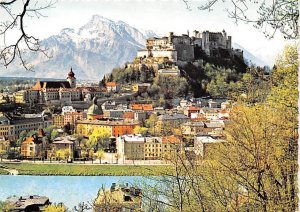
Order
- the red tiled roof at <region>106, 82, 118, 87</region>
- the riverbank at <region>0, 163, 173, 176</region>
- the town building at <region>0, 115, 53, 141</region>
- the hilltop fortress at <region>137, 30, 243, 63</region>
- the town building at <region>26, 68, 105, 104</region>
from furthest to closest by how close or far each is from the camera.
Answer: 1. the hilltop fortress at <region>137, 30, 243, 63</region>
2. the red tiled roof at <region>106, 82, 118, 87</region>
3. the town building at <region>26, 68, 105, 104</region>
4. the town building at <region>0, 115, 53, 141</region>
5. the riverbank at <region>0, 163, 173, 176</region>

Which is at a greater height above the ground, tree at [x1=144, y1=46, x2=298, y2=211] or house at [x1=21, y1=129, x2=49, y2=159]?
tree at [x1=144, y1=46, x2=298, y2=211]

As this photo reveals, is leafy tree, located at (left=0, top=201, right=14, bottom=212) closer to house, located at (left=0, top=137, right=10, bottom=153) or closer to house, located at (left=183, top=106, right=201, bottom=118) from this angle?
house, located at (left=0, top=137, right=10, bottom=153)

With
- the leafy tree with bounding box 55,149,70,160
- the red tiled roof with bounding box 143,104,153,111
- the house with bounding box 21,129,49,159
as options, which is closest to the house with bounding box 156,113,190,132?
the red tiled roof with bounding box 143,104,153,111

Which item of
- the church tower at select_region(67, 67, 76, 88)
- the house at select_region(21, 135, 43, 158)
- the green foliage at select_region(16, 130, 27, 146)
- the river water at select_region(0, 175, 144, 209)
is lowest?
the river water at select_region(0, 175, 144, 209)

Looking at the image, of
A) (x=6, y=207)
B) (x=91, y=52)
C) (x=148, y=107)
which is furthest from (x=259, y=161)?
(x=148, y=107)

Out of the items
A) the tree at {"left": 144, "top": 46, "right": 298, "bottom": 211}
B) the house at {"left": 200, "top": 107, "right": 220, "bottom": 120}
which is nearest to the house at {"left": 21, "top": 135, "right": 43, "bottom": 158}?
the house at {"left": 200, "top": 107, "right": 220, "bottom": 120}

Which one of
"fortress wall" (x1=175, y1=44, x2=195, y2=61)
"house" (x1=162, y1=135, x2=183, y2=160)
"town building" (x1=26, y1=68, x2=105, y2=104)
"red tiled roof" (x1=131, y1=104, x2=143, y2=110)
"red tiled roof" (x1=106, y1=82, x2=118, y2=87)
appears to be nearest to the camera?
"house" (x1=162, y1=135, x2=183, y2=160)

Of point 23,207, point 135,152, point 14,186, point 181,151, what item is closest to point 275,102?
point 181,151

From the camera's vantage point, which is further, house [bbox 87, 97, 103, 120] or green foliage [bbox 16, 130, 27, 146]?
house [bbox 87, 97, 103, 120]
